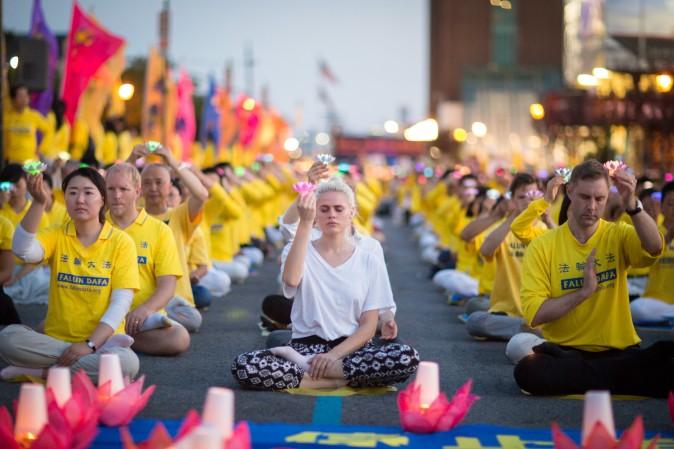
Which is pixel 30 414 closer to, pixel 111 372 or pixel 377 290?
pixel 111 372

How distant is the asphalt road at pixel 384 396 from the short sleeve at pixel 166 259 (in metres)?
0.70

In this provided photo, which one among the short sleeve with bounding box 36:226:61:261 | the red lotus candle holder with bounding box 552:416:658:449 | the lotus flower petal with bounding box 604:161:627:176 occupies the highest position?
the lotus flower petal with bounding box 604:161:627:176

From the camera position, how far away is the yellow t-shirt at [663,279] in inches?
467

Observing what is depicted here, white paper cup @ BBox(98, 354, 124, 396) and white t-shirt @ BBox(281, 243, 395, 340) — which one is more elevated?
white t-shirt @ BBox(281, 243, 395, 340)

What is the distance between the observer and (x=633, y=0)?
43.1 metres

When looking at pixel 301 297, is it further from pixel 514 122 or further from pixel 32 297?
pixel 514 122

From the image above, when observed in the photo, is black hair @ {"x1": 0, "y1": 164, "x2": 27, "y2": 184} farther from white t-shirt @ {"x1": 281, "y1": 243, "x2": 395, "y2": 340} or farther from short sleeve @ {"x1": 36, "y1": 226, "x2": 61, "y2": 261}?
white t-shirt @ {"x1": 281, "y1": 243, "x2": 395, "y2": 340}

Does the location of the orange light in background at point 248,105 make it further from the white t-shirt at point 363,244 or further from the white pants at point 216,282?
the white t-shirt at point 363,244

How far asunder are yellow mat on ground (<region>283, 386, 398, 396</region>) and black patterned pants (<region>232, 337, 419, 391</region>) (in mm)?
45

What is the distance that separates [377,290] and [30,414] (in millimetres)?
2939

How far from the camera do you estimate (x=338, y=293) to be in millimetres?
8297

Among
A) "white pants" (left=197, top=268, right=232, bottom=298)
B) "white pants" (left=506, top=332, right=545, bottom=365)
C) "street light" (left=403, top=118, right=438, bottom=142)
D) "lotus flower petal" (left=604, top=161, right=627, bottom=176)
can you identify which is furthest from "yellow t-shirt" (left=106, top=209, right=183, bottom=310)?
"street light" (left=403, top=118, right=438, bottom=142)

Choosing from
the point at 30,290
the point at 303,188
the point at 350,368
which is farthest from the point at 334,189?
the point at 30,290

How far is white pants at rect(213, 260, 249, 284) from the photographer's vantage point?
1661 cm
